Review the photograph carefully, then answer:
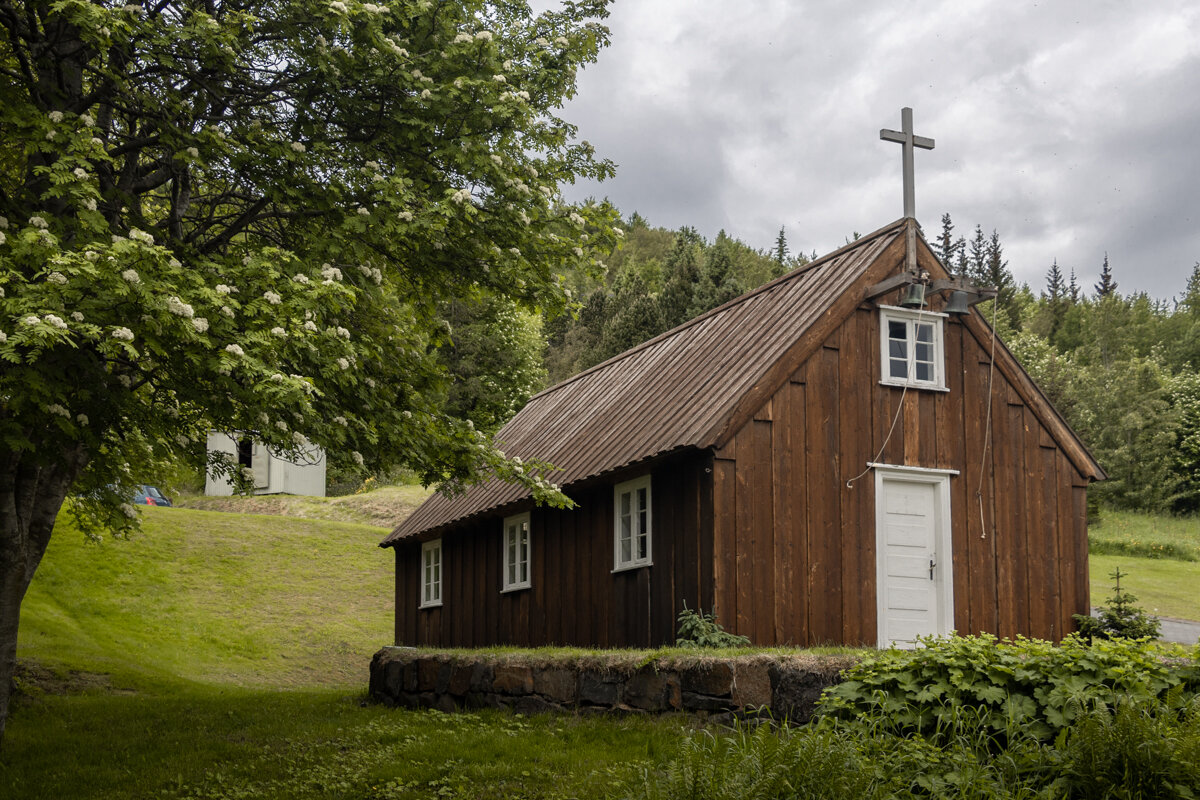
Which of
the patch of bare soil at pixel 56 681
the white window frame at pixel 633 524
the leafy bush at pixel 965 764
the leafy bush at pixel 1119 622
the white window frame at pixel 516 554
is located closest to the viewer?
the leafy bush at pixel 965 764

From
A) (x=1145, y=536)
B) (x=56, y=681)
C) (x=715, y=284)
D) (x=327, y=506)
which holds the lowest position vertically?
(x=56, y=681)

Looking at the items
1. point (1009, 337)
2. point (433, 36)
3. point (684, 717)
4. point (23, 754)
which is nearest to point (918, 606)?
point (684, 717)

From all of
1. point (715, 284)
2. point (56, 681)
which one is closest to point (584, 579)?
point (56, 681)

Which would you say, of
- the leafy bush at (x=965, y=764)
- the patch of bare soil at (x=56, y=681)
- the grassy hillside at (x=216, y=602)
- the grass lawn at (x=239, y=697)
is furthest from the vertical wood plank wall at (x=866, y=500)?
the grassy hillside at (x=216, y=602)

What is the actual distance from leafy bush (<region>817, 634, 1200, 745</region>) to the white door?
5731 mm

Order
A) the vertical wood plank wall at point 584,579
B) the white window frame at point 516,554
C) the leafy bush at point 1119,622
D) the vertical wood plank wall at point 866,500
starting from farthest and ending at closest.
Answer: the white window frame at point 516,554, the leafy bush at point 1119,622, the vertical wood plank wall at point 584,579, the vertical wood plank wall at point 866,500

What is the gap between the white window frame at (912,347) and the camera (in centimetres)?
1399

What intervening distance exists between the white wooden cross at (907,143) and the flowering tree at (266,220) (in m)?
4.38

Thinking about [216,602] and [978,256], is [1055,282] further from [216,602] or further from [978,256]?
[216,602]

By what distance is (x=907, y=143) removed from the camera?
46.7 feet

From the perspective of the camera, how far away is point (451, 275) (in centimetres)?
1142

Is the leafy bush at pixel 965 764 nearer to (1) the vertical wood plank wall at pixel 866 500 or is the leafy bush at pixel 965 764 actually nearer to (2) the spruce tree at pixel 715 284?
(1) the vertical wood plank wall at pixel 866 500

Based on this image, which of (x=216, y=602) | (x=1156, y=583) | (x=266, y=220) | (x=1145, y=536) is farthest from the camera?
(x=1145, y=536)

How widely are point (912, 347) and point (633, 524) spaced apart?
13.6 feet
